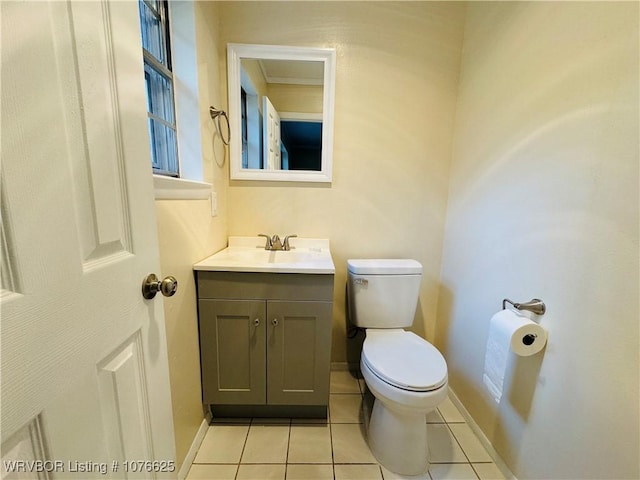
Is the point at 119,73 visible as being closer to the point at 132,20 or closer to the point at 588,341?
the point at 132,20

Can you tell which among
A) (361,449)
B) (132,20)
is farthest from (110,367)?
(361,449)

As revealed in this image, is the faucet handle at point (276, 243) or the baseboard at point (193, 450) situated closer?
the baseboard at point (193, 450)

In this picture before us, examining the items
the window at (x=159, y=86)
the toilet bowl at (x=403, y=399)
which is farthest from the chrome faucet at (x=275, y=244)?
the toilet bowl at (x=403, y=399)

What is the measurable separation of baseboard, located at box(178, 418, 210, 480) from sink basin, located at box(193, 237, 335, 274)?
31.3 inches

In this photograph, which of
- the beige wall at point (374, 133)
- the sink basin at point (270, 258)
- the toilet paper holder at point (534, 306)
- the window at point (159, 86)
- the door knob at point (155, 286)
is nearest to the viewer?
the door knob at point (155, 286)

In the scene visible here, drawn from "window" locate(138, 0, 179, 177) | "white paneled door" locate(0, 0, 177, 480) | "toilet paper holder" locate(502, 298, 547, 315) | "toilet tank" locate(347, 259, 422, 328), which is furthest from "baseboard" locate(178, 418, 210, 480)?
"toilet paper holder" locate(502, 298, 547, 315)

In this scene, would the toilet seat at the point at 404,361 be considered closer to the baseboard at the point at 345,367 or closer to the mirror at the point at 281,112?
the baseboard at the point at 345,367

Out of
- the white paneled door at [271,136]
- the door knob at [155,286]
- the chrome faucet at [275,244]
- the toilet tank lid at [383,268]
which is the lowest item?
the toilet tank lid at [383,268]

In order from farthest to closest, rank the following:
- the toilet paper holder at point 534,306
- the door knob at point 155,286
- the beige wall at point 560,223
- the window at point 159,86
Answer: the window at point 159,86 < the toilet paper holder at point 534,306 < the beige wall at point 560,223 < the door knob at point 155,286

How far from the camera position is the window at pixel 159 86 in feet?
3.62

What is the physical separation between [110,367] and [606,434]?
1302mm

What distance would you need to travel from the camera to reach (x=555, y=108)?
98cm

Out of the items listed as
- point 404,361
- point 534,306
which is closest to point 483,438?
point 404,361

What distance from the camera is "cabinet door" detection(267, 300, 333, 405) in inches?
51.4
